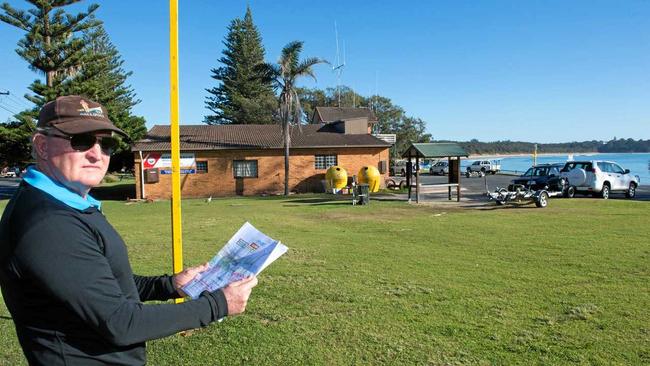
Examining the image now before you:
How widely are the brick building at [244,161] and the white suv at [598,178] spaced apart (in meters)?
11.3

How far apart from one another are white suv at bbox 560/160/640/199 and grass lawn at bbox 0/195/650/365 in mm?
11326

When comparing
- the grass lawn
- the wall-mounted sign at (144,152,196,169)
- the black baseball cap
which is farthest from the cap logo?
the wall-mounted sign at (144,152,196,169)

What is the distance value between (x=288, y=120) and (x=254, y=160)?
12.0ft

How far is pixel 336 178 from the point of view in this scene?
2761cm

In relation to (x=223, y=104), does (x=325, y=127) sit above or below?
below

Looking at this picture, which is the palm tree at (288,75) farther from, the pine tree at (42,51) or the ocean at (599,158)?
the ocean at (599,158)

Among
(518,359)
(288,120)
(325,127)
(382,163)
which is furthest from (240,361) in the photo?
(325,127)

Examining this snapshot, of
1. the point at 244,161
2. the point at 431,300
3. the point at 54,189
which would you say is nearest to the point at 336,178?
the point at 244,161

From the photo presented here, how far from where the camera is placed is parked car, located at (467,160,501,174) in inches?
1997

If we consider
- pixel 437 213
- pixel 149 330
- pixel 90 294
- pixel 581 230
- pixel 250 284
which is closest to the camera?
pixel 90 294

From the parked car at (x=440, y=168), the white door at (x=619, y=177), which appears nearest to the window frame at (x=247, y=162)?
the white door at (x=619, y=177)

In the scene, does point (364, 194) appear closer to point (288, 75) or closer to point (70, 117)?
point (288, 75)

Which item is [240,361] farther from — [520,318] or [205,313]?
[520,318]

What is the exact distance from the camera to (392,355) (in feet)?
13.7
